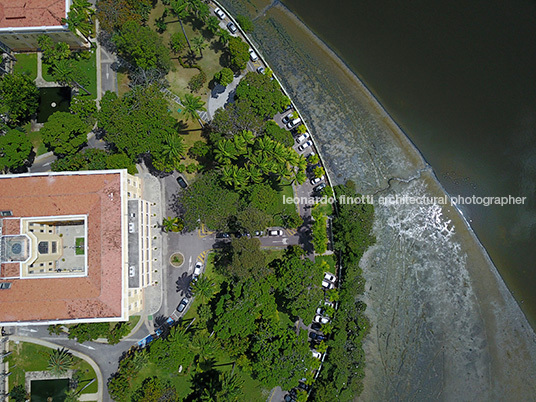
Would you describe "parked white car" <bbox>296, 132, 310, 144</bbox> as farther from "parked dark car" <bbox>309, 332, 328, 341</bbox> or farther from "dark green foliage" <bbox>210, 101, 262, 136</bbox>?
"parked dark car" <bbox>309, 332, 328, 341</bbox>

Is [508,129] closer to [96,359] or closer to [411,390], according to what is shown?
[411,390]

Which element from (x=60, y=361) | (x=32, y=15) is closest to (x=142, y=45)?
(x=32, y=15)

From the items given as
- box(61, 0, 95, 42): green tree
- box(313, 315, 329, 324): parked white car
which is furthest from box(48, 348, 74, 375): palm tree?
box(61, 0, 95, 42): green tree

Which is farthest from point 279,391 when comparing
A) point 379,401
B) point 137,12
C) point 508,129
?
point 137,12

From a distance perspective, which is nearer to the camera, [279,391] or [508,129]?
[279,391]

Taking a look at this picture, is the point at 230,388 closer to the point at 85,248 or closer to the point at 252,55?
the point at 85,248

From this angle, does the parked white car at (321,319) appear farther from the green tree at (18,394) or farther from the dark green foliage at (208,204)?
the green tree at (18,394)
